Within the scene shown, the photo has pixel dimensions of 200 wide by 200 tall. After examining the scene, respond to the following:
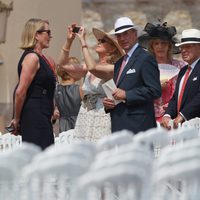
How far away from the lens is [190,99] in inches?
237

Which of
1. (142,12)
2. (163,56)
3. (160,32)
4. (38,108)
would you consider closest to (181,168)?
(38,108)

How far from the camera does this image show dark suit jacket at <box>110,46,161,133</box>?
210 inches

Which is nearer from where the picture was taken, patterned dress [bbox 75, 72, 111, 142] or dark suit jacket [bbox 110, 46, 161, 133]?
dark suit jacket [bbox 110, 46, 161, 133]

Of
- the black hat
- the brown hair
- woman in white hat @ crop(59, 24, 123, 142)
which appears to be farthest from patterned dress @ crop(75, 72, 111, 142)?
the black hat

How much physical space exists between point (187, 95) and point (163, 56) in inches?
40.8

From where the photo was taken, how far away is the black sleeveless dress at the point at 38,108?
219 inches

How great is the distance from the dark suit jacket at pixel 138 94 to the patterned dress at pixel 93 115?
0.32 metres

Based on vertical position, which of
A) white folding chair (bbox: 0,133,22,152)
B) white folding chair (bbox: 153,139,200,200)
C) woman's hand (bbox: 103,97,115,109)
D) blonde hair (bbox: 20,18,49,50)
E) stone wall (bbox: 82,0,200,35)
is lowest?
white folding chair (bbox: 0,133,22,152)

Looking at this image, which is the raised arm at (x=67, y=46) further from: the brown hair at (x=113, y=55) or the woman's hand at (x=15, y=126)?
the woman's hand at (x=15, y=126)

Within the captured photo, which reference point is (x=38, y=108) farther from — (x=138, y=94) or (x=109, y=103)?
(x=138, y=94)

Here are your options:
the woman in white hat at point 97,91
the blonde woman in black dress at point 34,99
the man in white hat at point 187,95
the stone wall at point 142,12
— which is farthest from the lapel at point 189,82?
the stone wall at point 142,12

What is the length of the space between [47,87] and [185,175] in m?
3.09

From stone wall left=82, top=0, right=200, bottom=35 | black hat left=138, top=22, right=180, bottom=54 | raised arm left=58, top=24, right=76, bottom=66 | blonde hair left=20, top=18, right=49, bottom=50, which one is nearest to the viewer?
blonde hair left=20, top=18, right=49, bottom=50

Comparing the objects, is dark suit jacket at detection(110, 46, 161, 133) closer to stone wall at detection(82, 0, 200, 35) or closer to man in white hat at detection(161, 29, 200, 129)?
man in white hat at detection(161, 29, 200, 129)
